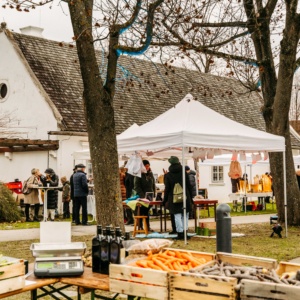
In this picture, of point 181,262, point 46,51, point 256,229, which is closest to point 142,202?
point 256,229

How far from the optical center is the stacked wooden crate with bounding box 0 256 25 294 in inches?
189

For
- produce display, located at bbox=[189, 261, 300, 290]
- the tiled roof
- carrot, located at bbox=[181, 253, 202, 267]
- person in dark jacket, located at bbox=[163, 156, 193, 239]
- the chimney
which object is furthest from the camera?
the chimney

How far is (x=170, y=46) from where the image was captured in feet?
52.3

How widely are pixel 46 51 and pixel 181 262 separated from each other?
938 inches

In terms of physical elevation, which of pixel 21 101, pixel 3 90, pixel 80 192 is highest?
pixel 3 90

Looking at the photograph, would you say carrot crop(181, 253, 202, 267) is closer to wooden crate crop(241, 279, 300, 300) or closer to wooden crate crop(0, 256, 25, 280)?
wooden crate crop(241, 279, 300, 300)

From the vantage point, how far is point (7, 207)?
69.8 feet

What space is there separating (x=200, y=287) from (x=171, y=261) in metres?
0.69

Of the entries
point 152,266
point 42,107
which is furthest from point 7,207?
point 152,266

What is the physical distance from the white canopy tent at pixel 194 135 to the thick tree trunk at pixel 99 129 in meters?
2.41

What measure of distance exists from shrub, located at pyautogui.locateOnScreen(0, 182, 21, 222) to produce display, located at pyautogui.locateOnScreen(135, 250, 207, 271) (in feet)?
53.2

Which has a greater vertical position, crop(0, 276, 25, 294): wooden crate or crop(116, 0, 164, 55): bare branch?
crop(116, 0, 164, 55): bare branch

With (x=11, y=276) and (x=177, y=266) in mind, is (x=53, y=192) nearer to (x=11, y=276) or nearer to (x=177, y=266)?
(x=177, y=266)

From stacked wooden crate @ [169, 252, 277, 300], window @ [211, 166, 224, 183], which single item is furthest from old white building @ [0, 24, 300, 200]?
stacked wooden crate @ [169, 252, 277, 300]
